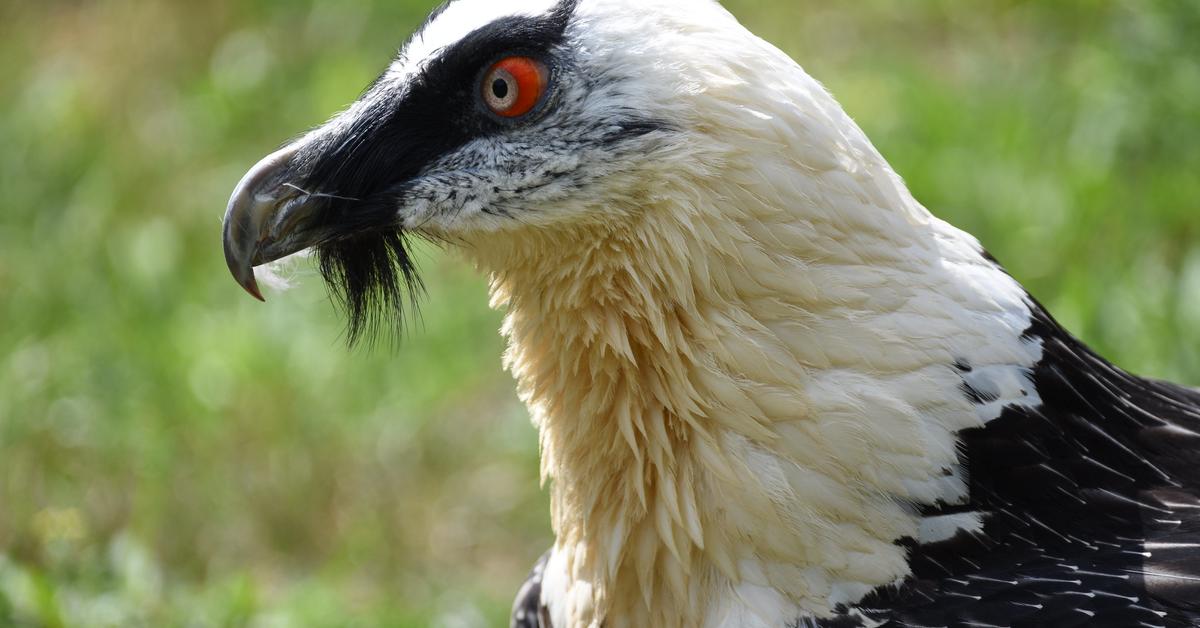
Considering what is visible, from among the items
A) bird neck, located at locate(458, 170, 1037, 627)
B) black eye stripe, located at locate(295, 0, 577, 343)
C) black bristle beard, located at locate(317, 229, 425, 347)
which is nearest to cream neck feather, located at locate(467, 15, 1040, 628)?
bird neck, located at locate(458, 170, 1037, 627)

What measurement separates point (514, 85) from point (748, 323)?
0.67 metres

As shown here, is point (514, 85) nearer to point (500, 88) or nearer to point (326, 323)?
point (500, 88)

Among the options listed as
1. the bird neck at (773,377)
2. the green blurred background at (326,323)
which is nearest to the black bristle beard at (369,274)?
the bird neck at (773,377)

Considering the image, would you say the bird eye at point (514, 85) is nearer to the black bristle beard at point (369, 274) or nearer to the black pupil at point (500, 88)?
the black pupil at point (500, 88)

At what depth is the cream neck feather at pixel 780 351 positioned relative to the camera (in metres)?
2.44

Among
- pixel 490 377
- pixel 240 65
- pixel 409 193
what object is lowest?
pixel 409 193

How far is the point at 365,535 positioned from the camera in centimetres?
472

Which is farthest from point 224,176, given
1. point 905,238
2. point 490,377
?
point 905,238

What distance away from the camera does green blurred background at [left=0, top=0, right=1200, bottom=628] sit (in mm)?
4445

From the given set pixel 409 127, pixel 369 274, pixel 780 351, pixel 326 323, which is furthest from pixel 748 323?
pixel 326 323

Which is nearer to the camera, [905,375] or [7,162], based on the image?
[905,375]

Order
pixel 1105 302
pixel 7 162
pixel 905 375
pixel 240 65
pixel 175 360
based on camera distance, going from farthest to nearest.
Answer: pixel 240 65, pixel 7 162, pixel 175 360, pixel 1105 302, pixel 905 375

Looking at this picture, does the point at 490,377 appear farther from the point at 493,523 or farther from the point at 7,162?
the point at 7,162

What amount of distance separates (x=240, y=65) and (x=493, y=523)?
377 centimetres
